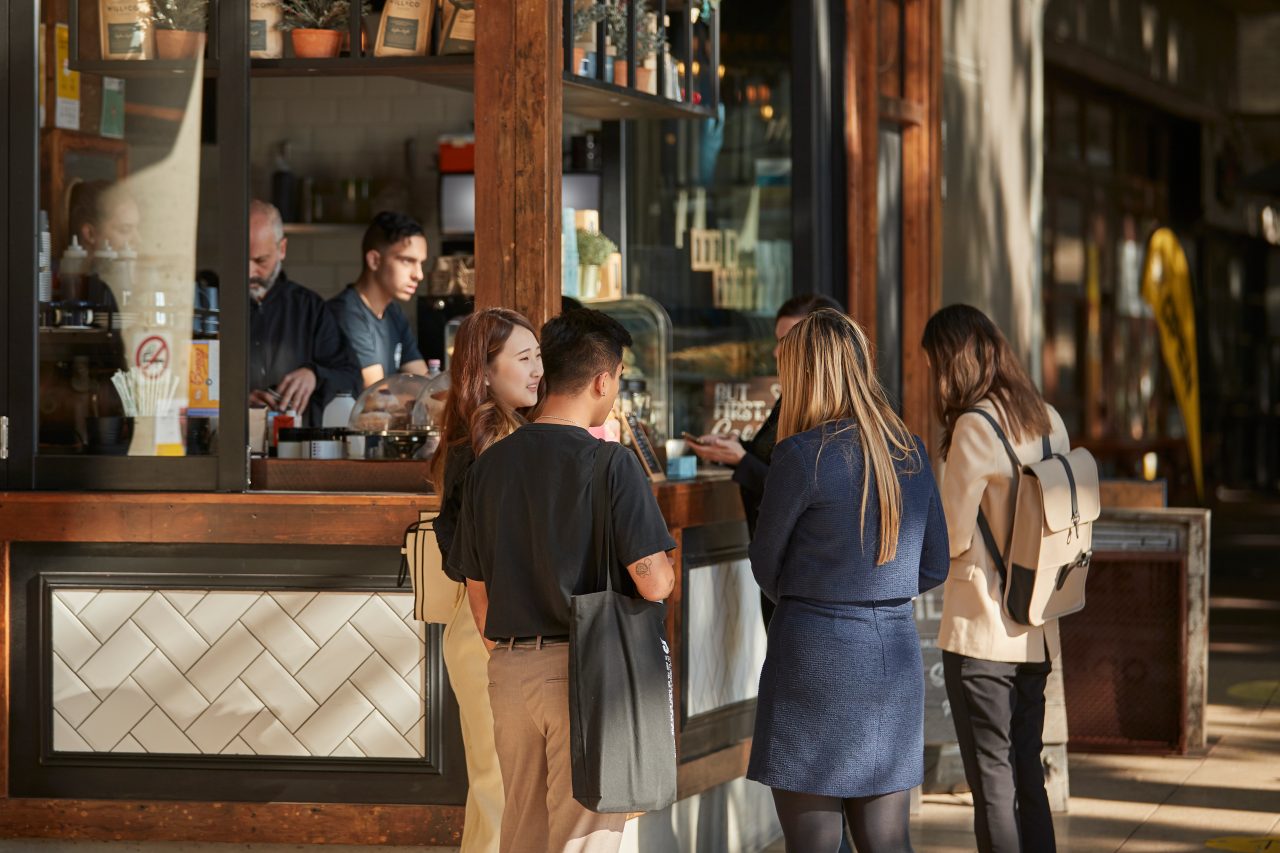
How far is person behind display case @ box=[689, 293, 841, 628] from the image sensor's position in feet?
16.1

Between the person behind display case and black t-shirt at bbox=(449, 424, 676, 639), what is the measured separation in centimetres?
157

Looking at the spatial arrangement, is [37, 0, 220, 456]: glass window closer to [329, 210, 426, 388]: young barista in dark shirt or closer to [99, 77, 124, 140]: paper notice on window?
[99, 77, 124, 140]: paper notice on window

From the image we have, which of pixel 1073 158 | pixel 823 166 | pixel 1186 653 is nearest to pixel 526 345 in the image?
pixel 823 166

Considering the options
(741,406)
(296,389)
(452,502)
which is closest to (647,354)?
(741,406)

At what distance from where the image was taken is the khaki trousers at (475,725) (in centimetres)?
413

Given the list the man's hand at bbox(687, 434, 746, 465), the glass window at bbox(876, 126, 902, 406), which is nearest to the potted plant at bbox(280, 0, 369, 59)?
the man's hand at bbox(687, 434, 746, 465)

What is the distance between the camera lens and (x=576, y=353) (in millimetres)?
3352

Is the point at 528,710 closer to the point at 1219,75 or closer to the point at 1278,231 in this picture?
the point at 1219,75

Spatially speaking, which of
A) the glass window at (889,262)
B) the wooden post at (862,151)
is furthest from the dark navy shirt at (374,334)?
the glass window at (889,262)

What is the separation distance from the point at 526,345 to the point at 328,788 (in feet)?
5.26

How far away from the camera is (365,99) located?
959 centimetres

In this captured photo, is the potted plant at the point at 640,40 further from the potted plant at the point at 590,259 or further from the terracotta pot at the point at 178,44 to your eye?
the terracotta pot at the point at 178,44

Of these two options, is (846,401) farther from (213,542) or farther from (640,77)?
(640,77)

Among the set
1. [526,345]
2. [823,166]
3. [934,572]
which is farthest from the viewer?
[823,166]
